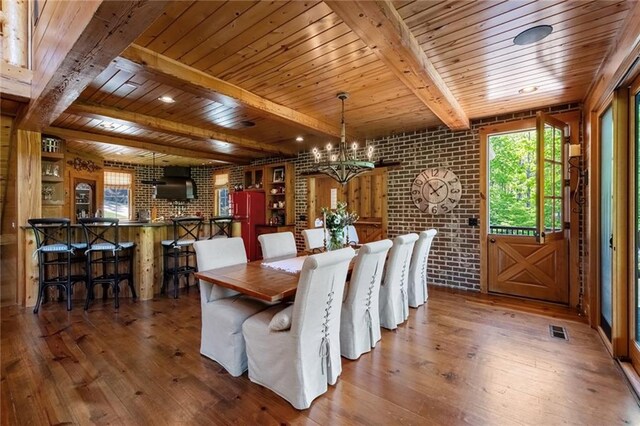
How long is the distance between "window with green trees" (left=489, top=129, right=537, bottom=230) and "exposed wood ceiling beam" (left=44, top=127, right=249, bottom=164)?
207 inches

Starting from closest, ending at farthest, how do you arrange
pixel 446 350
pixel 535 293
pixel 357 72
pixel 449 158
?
pixel 446 350, pixel 357 72, pixel 535 293, pixel 449 158

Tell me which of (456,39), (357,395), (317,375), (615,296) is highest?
(456,39)

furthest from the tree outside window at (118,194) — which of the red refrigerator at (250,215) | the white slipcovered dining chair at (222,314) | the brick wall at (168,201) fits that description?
the white slipcovered dining chair at (222,314)

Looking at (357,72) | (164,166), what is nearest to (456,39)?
(357,72)

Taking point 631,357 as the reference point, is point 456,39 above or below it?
above

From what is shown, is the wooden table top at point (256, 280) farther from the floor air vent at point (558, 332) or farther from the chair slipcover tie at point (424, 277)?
the floor air vent at point (558, 332)

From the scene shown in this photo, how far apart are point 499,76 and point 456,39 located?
997mm

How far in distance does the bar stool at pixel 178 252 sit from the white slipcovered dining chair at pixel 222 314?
5.41ft

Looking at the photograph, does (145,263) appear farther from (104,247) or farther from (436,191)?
(436,191)

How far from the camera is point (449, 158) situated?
4633mm

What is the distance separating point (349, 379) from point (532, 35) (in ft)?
9.30

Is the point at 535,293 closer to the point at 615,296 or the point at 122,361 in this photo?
the point at 615,296

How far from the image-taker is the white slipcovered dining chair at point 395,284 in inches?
116

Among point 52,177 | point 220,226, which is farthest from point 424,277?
point 52,177
